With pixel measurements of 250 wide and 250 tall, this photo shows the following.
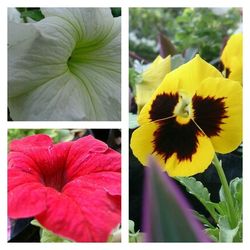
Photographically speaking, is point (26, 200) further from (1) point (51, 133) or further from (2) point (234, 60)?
(2) point (234, 60)

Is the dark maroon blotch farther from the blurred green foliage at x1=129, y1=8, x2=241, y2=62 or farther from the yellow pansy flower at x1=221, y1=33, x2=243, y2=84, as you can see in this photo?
the blurred green foliage at x1=129, y1=8, x2=241, y2=62

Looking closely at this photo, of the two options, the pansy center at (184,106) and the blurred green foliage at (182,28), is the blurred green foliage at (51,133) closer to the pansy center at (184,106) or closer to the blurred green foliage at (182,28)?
the pansy center at (184,106)

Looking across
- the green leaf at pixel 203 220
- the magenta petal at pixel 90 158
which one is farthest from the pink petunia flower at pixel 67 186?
the green leaf at pixel 203 220

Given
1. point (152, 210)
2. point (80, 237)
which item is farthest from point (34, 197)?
point (152, 210)

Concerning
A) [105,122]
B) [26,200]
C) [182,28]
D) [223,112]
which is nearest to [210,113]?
[223,112]

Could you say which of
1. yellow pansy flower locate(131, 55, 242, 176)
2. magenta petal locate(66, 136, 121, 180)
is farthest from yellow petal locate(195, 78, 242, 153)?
magenta petal locate(66, 136, 121, 180)
